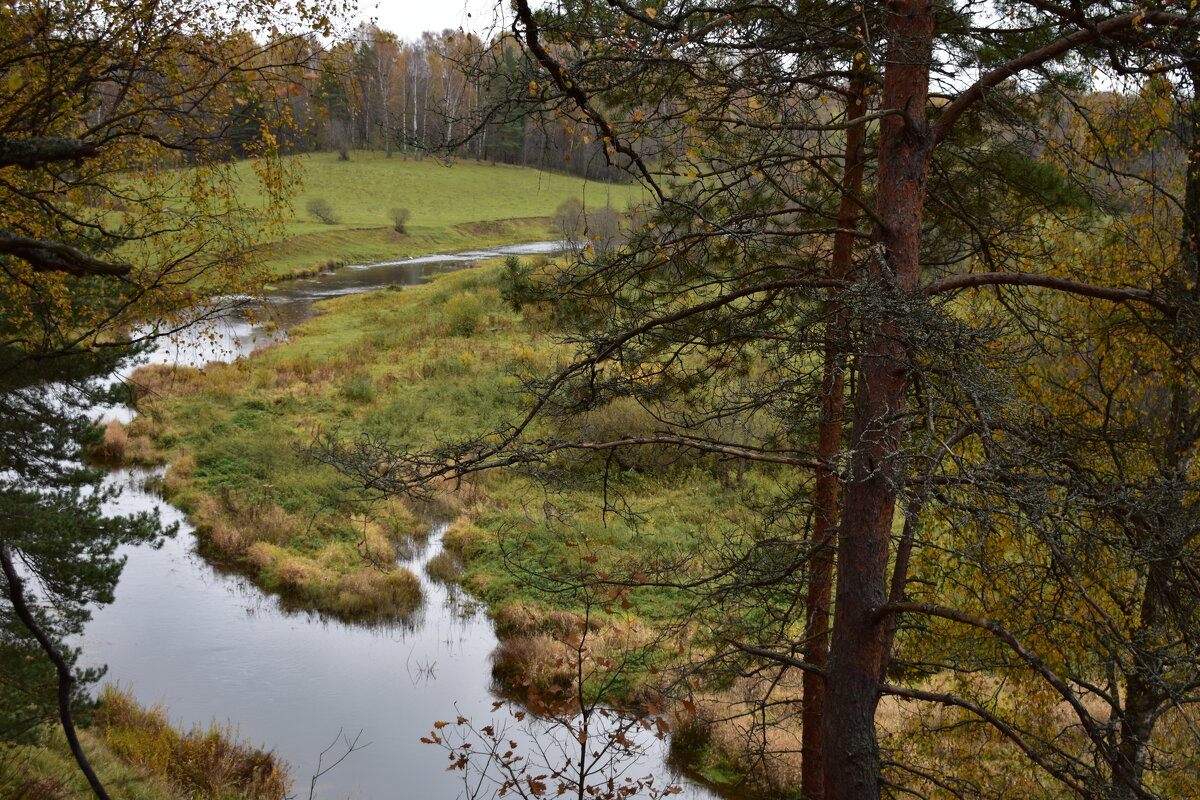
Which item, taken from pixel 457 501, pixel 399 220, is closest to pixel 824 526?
pixel 457 501

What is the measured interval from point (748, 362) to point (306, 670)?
27.8ft

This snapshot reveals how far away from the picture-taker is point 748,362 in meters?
7.77

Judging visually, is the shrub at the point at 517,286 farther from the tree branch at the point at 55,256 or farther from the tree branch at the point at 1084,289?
the tree branch at the point at 55,256

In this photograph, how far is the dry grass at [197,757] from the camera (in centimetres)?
952

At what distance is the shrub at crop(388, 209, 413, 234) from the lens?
6028 cm

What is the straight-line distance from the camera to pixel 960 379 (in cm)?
370

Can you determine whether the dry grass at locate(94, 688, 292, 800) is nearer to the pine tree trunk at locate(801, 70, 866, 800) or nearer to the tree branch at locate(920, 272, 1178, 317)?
the pine tree trunk at locate(801, 70, 866, 800)

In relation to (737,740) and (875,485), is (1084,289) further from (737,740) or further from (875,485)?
(737,740)

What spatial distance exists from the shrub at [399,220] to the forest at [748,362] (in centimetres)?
4635

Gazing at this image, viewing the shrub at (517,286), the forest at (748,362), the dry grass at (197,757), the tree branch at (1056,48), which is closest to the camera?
the tree branch at (1056,48)

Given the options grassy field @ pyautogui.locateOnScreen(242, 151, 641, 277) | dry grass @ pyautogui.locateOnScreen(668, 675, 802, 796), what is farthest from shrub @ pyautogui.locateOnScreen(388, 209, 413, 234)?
dry grass @ pyautogui.locateOnScreen(668, 675, 802, 796)

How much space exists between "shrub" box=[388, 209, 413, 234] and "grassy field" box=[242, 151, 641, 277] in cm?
34

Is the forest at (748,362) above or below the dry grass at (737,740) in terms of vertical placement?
above

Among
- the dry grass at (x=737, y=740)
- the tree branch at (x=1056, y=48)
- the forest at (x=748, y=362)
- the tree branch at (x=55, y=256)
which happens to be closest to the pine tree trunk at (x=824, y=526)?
the forest at (x=748, y=362)
